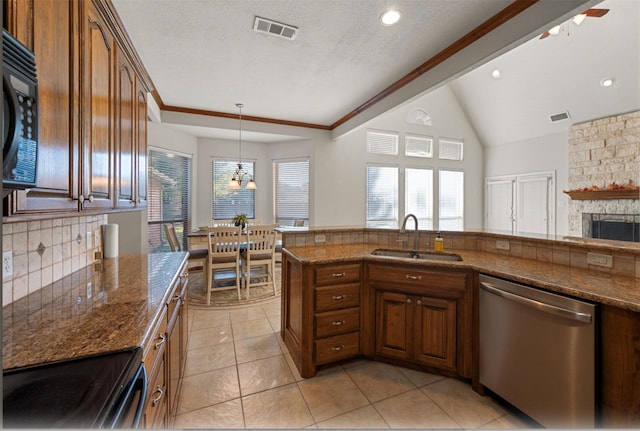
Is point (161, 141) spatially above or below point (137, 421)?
above

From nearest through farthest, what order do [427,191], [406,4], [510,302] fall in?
[510,302], [406,4], [427,191]

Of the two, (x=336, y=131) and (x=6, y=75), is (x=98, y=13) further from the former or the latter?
(x=336, y=131)

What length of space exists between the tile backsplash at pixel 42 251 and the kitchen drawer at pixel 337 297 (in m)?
1.64

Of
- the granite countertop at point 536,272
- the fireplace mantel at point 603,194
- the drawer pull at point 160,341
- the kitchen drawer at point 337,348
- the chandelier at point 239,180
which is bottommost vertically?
the kitchen drawer at point 337,348

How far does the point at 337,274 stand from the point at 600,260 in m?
1.74

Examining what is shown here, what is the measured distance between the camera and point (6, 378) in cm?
77

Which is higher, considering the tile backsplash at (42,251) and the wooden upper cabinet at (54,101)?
the wooden upper cabinet at (54,101)

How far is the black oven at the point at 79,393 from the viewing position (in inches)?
25.7

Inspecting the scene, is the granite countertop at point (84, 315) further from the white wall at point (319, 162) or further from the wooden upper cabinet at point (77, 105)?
the white wall at point (319, 162)

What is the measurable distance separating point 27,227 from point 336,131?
4.65m

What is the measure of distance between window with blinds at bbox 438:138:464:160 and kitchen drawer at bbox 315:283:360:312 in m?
5.75

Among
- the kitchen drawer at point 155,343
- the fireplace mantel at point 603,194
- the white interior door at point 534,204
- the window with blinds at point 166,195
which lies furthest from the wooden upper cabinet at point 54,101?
the white interior door at point 534,204

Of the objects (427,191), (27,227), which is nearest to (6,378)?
(27,227)

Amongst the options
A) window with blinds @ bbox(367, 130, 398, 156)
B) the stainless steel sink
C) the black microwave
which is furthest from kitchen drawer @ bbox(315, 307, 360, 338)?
window with blinds @ bbox(367, 130, 398, 156)
